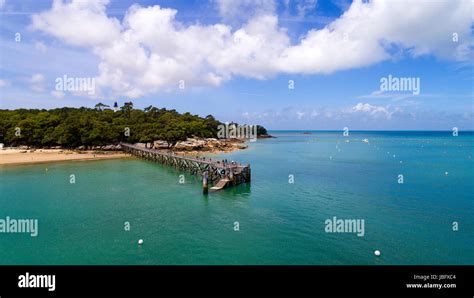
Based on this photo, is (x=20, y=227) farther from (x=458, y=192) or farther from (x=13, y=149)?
(x=13, y=149)

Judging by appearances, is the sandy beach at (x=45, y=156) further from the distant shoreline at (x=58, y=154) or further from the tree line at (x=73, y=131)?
the tree line at (x=73, y=131)

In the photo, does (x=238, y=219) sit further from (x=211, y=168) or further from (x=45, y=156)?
(x=45, y=156)

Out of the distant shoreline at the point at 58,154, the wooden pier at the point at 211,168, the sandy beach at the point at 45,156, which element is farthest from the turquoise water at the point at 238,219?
the distant shoreline at the point at 58,154

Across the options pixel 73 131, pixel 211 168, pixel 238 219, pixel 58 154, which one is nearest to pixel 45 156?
pixel 58 154

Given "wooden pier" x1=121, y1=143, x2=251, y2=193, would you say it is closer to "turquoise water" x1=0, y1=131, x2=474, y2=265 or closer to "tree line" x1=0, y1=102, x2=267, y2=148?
"turquoise water" x1=0, y1=131, x2=474, y2=265

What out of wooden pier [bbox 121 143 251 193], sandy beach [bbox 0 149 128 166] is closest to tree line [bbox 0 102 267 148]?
sandy beach [bbox 0 149 128 166]

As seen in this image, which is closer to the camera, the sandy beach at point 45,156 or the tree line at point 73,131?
the sandy beach at point 45,156
